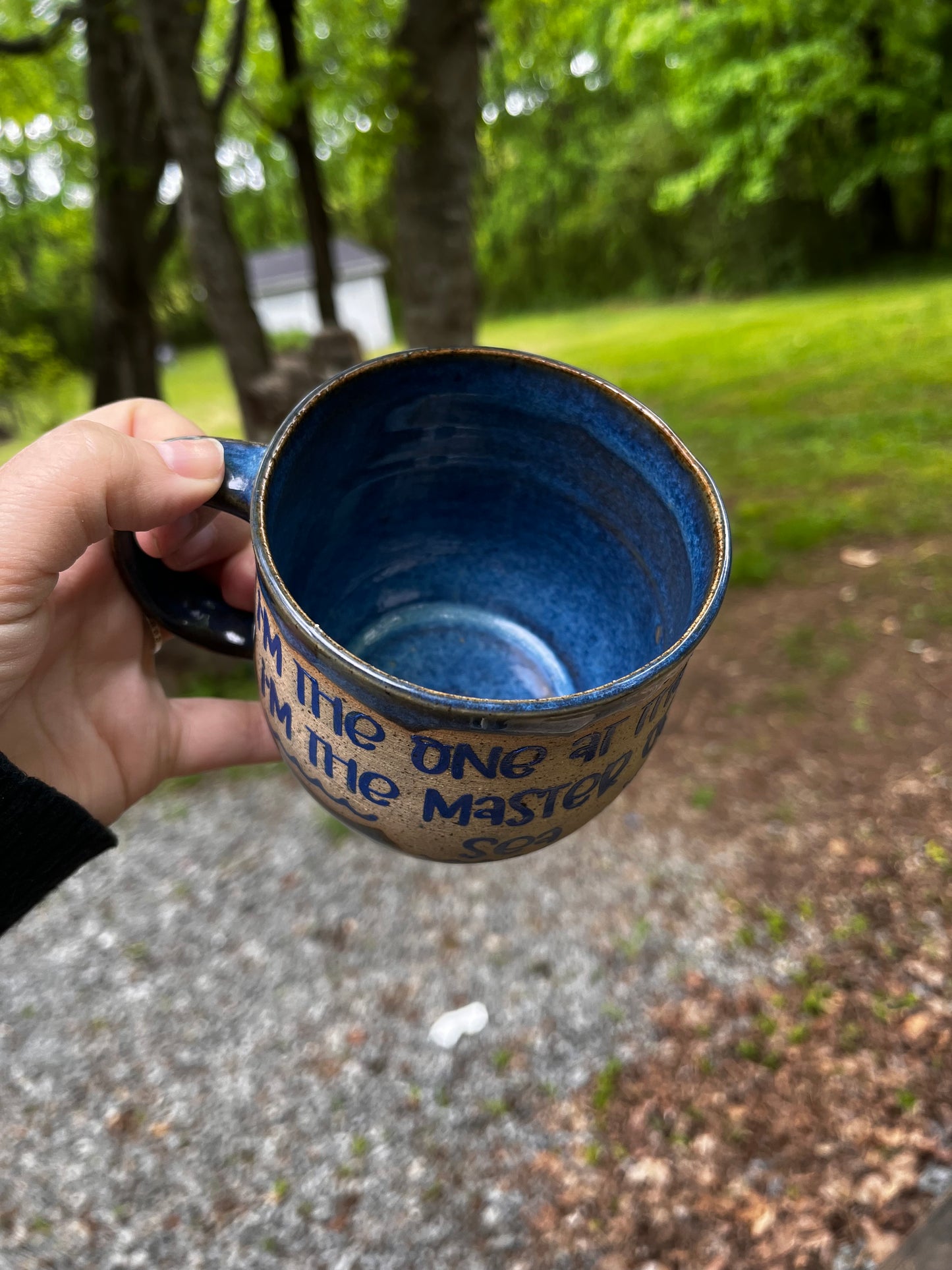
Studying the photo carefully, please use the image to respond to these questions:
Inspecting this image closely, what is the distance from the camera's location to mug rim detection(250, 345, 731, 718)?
77cm

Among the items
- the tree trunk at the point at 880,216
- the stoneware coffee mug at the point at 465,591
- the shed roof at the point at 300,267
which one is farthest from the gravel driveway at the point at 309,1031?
the shed roof at the point at 300,267

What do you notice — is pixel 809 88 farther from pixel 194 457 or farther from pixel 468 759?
pixel 468 759

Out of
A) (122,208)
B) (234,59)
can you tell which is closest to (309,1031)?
(122,208)

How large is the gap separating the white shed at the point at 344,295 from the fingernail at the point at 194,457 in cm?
2518

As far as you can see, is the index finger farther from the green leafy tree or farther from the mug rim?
the green leafy tree

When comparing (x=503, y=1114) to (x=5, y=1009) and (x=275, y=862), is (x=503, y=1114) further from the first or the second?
(x=5, y=1009)

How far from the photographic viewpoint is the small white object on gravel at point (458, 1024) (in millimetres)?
2600

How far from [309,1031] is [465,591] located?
73.2 inches

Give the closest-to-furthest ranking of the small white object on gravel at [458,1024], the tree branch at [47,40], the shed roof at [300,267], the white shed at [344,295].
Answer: the small white object on gravel at [458,1024]
the tree branch at [47,40]
the shed roof at [300,267]
the white shed at [344,295]

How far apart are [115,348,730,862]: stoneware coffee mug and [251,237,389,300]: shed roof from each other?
25183 millimetres

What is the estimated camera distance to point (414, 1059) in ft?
8.39

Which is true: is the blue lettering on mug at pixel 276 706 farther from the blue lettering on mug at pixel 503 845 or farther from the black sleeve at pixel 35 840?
the black sleeve at pixel 35 840

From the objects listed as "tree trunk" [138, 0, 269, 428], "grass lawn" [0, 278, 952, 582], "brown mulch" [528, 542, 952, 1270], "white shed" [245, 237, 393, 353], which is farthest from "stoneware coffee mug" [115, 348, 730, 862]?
"white shed" [245, 237, 393, 353]

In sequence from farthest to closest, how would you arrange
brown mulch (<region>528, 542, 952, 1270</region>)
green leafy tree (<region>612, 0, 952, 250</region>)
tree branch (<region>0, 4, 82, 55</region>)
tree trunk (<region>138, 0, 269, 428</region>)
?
green leafy tree (<region>612, 0, 952, 250</region>)
tree branch (<region>0, 4, 82, 55</region>)
tree trunk (<region>138, 0, 269, 428</region>)
brown mulch (<region>528, 542, 952, 1270</region>)
